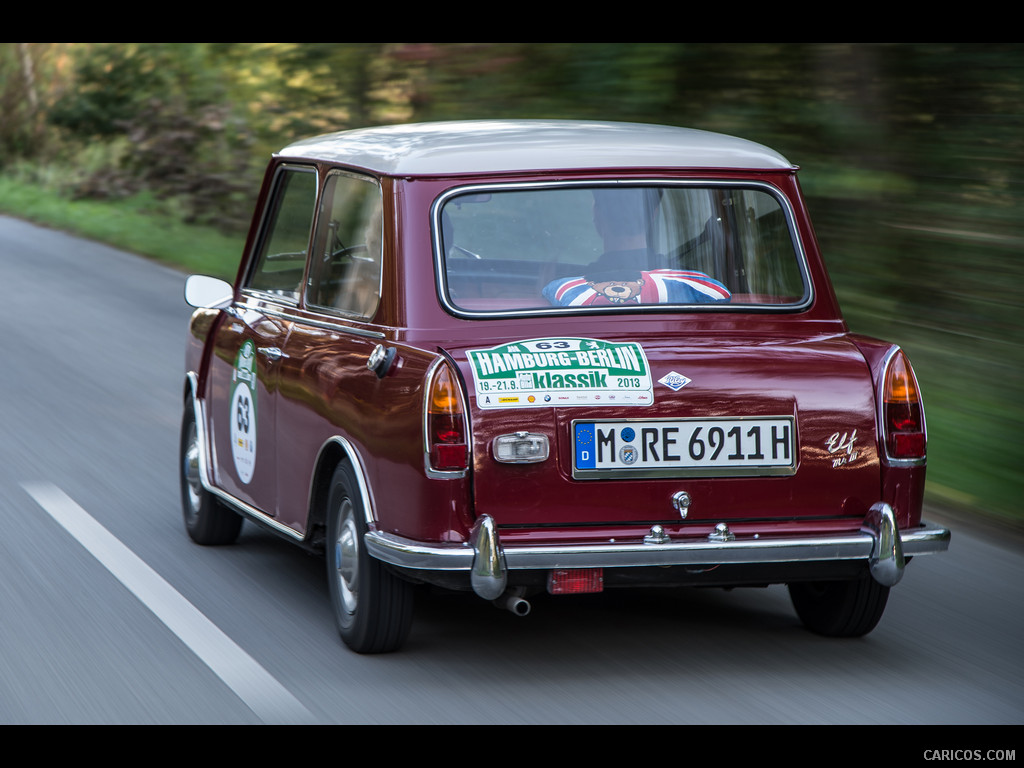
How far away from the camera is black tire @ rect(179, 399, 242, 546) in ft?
23.4

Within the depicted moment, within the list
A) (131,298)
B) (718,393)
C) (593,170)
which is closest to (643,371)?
(718,393)

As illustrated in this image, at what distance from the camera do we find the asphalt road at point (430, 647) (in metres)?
4.74

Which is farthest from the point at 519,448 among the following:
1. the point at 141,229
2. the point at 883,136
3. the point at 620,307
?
the point at 141,229

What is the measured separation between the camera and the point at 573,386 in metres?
4.89

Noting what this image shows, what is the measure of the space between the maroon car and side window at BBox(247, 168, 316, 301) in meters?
0.05

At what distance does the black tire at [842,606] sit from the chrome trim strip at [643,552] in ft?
1.40

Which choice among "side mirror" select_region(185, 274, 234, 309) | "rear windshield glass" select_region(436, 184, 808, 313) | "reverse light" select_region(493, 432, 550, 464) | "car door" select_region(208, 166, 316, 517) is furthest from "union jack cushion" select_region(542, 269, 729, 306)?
"side mirror" select_region(185, 274, 234, 309)

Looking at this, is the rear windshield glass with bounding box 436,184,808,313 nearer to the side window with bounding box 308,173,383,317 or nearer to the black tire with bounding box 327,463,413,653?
the side window with bounding box 308,173,383,317

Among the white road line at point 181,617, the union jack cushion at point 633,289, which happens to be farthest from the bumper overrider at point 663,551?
the union jack cushion at point 633,289

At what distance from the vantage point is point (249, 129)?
2434cm

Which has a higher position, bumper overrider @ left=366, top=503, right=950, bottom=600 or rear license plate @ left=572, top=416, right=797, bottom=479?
rear license plate @ left=572, top=416, right=797, bottom=479

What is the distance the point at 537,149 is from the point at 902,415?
1.58 m

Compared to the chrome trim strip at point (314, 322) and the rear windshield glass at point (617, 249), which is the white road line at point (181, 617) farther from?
the rear windshield glass at point (617, 249)
